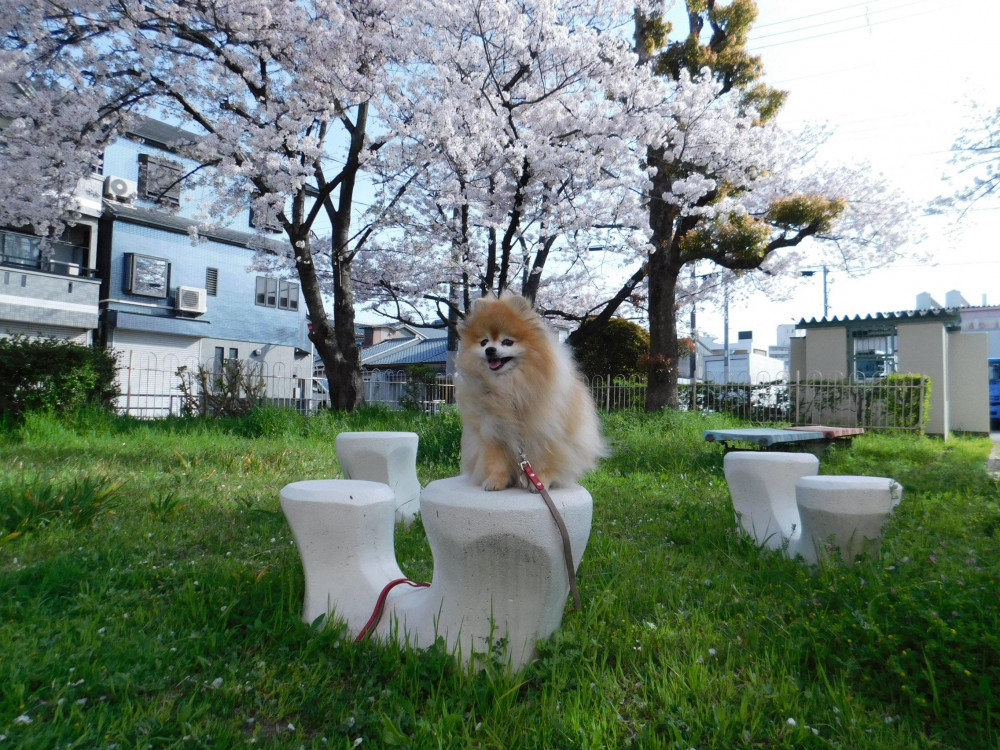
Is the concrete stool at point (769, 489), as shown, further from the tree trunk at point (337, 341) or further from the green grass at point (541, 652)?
the tree trunk at point (337, 341)

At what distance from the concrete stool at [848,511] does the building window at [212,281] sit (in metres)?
20.4

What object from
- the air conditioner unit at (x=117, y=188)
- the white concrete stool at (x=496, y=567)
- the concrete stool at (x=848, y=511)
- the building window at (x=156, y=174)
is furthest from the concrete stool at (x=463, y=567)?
the air conditioner unit at (x=117, y=188)

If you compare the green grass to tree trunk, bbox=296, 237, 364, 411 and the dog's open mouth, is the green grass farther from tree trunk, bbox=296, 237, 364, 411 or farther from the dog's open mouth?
tree trunk, bbox=296, 237, 364, 411

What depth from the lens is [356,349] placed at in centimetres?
1070

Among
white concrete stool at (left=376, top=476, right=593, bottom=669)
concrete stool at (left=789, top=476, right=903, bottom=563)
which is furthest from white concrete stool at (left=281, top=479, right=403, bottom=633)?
concrete stool at (left=789, top=476, right=903, bottom=563)

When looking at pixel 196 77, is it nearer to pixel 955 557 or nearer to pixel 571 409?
pixel 571 409

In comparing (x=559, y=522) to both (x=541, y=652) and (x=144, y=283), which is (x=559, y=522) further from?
(x=144, y=283)

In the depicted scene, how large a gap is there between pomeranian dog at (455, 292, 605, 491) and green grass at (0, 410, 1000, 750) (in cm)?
64

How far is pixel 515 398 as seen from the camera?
7.72ft

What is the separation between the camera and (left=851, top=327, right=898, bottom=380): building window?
13.6 metres

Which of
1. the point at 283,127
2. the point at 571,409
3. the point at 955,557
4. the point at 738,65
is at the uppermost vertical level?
the point at 738,65

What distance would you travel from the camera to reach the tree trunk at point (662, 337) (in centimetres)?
1133

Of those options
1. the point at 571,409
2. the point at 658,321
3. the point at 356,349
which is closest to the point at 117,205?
the point at 356,349

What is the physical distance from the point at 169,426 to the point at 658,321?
8.24 metres
